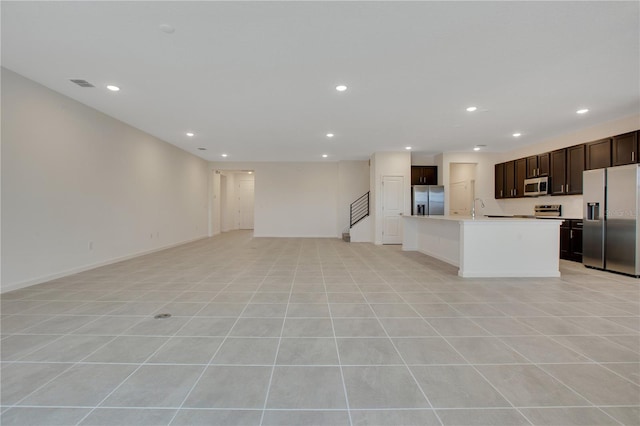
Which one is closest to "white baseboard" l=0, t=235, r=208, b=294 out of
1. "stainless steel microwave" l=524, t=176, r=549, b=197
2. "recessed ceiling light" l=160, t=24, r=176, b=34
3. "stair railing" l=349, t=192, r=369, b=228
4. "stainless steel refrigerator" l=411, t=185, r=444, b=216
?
"recessed ceiling light" l=160, t=24, r=176, b=34

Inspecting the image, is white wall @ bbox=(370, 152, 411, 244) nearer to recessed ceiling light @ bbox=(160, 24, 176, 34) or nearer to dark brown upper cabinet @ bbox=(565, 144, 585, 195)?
dark brown upper cabinet @ bbox=(565, 144, 585, 195)

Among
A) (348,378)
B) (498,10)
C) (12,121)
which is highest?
(498,10)

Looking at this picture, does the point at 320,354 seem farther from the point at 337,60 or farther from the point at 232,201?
the point at 232,201

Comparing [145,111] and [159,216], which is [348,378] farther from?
[159,216]

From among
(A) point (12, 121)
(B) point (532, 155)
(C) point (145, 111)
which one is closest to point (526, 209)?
(B) point (532, 155)

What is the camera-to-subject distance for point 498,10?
→ 254 centimetres

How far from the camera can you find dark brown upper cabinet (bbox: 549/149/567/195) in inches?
265

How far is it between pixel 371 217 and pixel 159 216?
650 centimetres

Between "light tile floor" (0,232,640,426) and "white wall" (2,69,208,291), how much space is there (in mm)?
688

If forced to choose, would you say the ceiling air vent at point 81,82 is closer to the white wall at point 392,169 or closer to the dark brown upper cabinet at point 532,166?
the white wall at point 392,169

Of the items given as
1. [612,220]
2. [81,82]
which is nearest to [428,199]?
[612,220]

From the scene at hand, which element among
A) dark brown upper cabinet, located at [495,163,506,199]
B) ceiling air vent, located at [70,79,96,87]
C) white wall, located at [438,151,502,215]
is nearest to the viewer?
ceiling air vent, located at [70,79,96,87]

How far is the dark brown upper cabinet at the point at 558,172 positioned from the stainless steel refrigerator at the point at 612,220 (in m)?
1.16

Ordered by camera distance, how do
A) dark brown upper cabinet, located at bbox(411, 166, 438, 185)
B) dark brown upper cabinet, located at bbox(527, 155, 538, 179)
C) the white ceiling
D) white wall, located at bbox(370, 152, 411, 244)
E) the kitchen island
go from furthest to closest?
dark brown upper cabinet, located at bbox(411, 166, 438, 185) → white wall, located at bbox(370, 152, 411, 244) → dark brown upper cabinet, located at bbox(527, 155, 538, 179) → the kitchen island → the white ceiling
